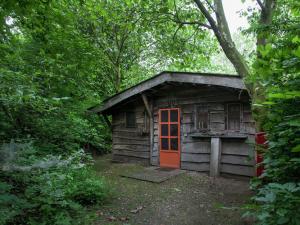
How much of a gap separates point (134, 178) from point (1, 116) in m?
3.66

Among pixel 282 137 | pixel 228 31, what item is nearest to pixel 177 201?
pixel 282 137

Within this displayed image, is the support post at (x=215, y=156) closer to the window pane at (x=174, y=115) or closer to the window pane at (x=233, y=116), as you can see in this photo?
the window pane at (x=233, y=116)

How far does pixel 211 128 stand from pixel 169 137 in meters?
1.49

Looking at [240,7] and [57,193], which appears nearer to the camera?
[57,193]

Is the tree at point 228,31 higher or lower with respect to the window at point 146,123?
higher

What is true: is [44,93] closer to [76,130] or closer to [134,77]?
[76,130]

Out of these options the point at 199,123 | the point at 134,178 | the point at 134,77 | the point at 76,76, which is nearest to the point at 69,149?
the point at 134,178

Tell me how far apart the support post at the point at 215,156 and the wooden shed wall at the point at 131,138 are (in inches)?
94.9

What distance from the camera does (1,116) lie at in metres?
3.78

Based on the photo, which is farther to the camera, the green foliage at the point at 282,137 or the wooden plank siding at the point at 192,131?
the wooden plank siding at the point at 192,131

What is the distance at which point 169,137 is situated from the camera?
751 cm

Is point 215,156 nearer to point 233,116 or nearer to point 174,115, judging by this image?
point 233,116

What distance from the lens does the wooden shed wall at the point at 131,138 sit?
8.21 meters

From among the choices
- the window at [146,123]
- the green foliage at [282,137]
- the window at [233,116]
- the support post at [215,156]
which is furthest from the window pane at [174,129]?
the green foliage at [282,137]
